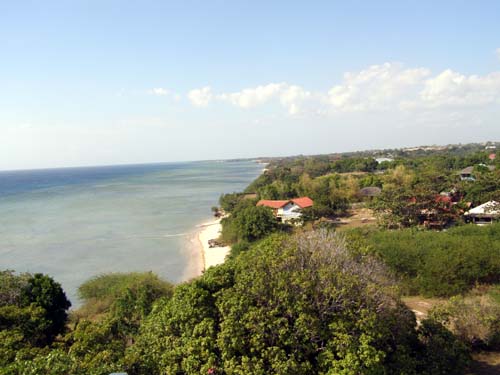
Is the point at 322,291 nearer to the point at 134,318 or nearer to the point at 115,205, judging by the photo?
→ the point at 134,318

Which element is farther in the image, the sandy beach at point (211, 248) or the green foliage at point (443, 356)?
the sandy beach at point (211, 248)

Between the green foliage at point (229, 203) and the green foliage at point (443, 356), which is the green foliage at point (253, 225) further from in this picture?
the green foliage at point (443, 356)

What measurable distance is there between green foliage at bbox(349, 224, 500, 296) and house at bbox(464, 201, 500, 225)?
36.2ft

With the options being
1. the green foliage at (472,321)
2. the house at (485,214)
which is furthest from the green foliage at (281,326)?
the house at (485,214)

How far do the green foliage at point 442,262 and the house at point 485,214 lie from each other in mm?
11025

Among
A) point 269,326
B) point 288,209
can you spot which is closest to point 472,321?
point 269,326

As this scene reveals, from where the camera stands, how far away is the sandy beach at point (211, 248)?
25953 mm

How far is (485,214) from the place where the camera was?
27.1 m

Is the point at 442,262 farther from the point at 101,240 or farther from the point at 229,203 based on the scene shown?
the point at 101,240

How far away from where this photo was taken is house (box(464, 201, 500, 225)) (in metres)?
26.4

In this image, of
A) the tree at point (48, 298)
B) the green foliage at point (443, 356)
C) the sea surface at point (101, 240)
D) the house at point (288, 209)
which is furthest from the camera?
the house at point (288, 209)

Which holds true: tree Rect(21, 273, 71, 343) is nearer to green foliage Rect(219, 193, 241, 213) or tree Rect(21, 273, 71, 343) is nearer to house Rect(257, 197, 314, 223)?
house Rect(257, 197, 314, 223)

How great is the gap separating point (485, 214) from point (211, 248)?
22.1 meters

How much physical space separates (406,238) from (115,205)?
176 ft
